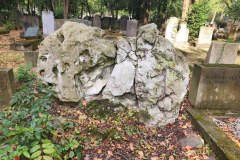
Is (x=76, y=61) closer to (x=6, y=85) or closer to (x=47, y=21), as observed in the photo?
(x=6, y=85)

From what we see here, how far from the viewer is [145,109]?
12.8ft

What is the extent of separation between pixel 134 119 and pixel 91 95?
995 mm

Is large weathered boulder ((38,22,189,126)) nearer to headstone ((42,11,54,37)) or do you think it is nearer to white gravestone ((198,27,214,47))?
headstone ((42,11,54,37))

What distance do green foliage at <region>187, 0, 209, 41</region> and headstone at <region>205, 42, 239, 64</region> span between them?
22.7ft

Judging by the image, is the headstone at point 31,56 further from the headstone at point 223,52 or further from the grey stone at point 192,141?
the headstone at point 223,52

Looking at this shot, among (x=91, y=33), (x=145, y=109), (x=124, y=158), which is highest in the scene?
(x=91, y=33)

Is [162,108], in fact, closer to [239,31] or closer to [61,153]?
[61,153]

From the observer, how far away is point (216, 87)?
4348 millimetres

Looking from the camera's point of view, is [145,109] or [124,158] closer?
[124,158]

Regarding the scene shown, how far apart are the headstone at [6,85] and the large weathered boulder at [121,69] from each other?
24.0 inches

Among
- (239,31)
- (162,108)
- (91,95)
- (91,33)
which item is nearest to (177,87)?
(162,108)

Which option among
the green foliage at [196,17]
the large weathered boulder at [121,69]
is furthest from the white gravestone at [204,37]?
the large weathered boulder at [121,69]

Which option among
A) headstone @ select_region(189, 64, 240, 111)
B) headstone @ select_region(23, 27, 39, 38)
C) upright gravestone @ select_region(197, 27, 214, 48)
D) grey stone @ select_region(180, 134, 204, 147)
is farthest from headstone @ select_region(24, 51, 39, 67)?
upright gravestone @ select_region(197, 27, 214, 48)

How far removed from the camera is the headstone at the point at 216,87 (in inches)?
168
